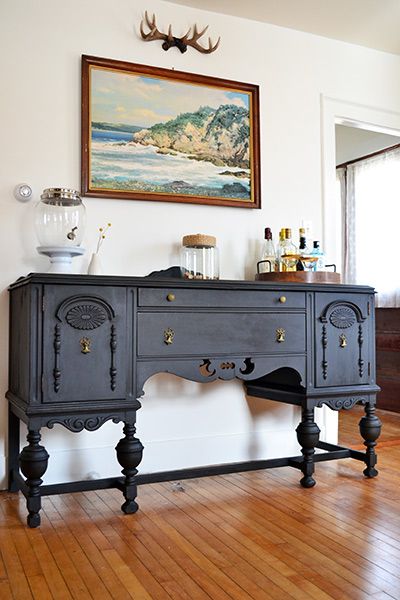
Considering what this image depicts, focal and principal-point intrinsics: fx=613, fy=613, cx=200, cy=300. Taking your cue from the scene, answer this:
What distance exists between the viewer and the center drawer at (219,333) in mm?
2498

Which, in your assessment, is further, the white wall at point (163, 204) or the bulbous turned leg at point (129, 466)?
the white wall at point (163, 204)

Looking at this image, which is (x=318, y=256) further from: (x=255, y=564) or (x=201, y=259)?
(x=255, y=564)

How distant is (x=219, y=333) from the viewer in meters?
2.63

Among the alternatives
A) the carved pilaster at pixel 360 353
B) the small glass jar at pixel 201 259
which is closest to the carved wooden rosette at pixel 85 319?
the small glass jar at pixel 201 259

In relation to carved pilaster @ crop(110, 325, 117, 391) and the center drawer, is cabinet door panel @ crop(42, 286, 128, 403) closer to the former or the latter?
carved pilaster @ crop(110, 325, 117, 391)

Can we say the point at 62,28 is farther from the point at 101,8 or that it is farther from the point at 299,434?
the point at 299,434

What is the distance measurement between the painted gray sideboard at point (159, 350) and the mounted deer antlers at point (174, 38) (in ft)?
4.48

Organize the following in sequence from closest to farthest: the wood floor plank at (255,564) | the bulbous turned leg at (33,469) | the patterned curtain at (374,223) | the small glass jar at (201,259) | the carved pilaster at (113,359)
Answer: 1. the wood floor plank at (255,564)
2. the bulbous turned leg at (33,469)
3. the carved pilaster at (113,359)
4. the small glass jar at (201,259)
5. the patterned curtain at (374,223)

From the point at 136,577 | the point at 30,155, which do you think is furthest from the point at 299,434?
the point at 30,155

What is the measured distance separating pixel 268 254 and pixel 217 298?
29.9 inches

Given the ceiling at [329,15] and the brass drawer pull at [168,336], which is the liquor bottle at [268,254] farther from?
the ceiling at [329,15]

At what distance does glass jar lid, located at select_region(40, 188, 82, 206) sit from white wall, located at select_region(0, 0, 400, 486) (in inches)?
6.6

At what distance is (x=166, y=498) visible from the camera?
261 centimetres

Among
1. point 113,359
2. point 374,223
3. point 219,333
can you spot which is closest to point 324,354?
point 219,333
